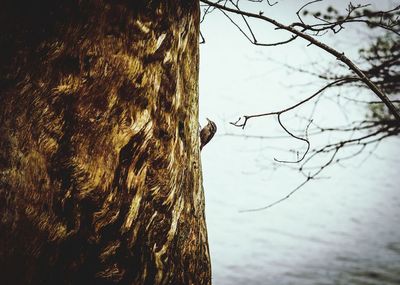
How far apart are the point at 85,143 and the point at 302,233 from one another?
12630 millimetres

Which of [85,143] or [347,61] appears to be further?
[347,61]

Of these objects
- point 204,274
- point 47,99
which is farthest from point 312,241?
point 47,99

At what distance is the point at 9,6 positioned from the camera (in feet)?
3.15

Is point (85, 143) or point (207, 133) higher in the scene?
point (207, 133)

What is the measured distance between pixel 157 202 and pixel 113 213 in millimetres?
168

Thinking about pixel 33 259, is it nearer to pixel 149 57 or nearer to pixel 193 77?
pixel 149 57

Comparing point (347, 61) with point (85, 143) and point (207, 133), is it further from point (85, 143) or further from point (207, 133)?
point (85, 143)

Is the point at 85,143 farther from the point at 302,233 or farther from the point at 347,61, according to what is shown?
the point at 302,233

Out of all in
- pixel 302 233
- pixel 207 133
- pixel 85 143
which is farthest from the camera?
pixel 302 233

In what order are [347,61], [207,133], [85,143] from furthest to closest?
[207,133] < [347,61] < [85,143]

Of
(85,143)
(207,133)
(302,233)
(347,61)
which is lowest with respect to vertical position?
(85,143)

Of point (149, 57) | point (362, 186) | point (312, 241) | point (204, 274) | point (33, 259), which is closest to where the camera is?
point (33, 259)

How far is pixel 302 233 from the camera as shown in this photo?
12125mm

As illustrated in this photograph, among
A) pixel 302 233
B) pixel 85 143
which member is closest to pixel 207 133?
pixel 85 143
